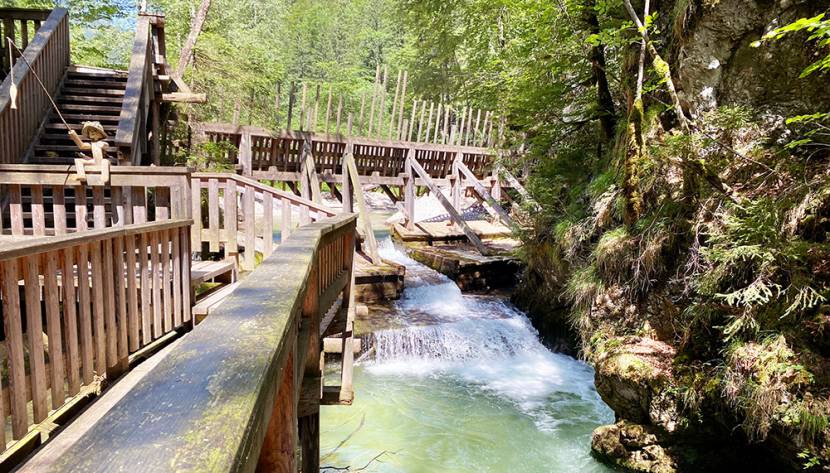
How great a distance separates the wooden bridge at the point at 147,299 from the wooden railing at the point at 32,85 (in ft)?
0.10

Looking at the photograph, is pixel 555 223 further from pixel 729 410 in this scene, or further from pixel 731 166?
pixel 729 410

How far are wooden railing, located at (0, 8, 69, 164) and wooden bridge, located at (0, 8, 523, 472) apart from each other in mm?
30

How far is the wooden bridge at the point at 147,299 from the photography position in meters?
0.71

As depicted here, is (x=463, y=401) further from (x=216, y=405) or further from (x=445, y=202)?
(x=445, y=202)

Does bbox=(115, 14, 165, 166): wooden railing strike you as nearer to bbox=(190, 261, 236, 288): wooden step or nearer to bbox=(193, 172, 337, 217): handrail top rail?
bbox=(193, 172, 337, 217): handrail top rail

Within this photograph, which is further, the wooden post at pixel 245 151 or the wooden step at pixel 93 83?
the wooden post at pixel 245 151

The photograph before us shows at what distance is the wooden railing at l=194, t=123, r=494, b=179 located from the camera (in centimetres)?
995

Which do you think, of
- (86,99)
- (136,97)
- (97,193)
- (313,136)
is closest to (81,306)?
(97,193)

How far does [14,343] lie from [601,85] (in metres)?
7.45

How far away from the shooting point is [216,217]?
5277 mm

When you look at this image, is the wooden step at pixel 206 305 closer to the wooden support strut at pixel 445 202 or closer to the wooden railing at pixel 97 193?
the wooden railing at pixel 97 193

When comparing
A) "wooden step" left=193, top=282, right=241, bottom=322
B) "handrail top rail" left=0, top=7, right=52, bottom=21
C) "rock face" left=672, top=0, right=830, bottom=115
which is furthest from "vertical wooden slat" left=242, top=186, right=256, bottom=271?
"handrail top rail" left=0, top=7, right=52, bottom=21

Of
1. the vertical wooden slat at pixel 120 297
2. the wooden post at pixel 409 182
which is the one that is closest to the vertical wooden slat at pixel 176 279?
the vertical wooden slat at pixel 120 297

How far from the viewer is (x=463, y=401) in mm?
6461
